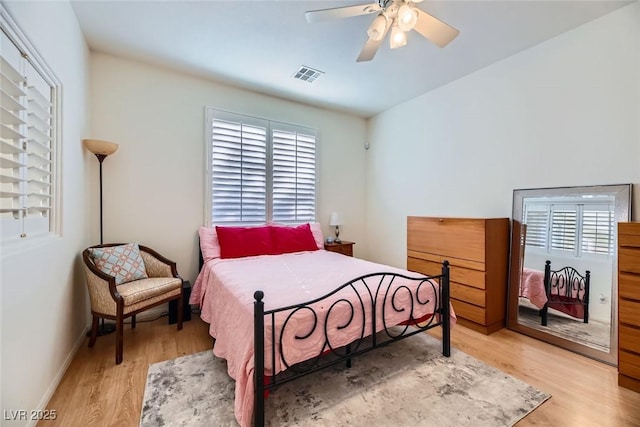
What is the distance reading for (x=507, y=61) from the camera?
9.64ft

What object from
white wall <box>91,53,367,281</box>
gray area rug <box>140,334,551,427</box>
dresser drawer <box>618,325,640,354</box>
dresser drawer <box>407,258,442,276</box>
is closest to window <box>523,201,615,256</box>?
dresser drawer <box>618,325,640,354</box>

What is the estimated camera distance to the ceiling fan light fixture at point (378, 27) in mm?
1804

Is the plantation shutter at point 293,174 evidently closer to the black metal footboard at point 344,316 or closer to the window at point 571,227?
the black metal footboard at point 344,316

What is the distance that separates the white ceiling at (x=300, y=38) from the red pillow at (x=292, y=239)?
1951mm

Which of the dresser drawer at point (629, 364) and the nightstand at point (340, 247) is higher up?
the nightstand at point (340, 247)

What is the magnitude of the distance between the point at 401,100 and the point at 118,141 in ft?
12.4

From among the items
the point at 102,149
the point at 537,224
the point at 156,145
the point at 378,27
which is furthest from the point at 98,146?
the point at 537,224

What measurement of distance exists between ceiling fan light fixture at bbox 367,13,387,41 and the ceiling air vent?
1.44 metres

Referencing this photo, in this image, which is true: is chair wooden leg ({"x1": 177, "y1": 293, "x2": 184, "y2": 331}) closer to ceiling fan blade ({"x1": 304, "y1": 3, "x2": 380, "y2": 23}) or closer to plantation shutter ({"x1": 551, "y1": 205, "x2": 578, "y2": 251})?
ceiling fan blade ({"x1": 304, "y1": 3, "x2": 380, "y2": 23})

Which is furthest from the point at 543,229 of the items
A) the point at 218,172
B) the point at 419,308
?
the point at 218,172

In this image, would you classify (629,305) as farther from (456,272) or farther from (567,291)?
(456,272)

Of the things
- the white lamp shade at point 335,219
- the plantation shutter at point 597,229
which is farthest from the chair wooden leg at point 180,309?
the plantation shutter at point 597,229

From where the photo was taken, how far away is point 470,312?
9.39ft

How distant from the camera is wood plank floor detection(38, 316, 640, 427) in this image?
1.65 meters
